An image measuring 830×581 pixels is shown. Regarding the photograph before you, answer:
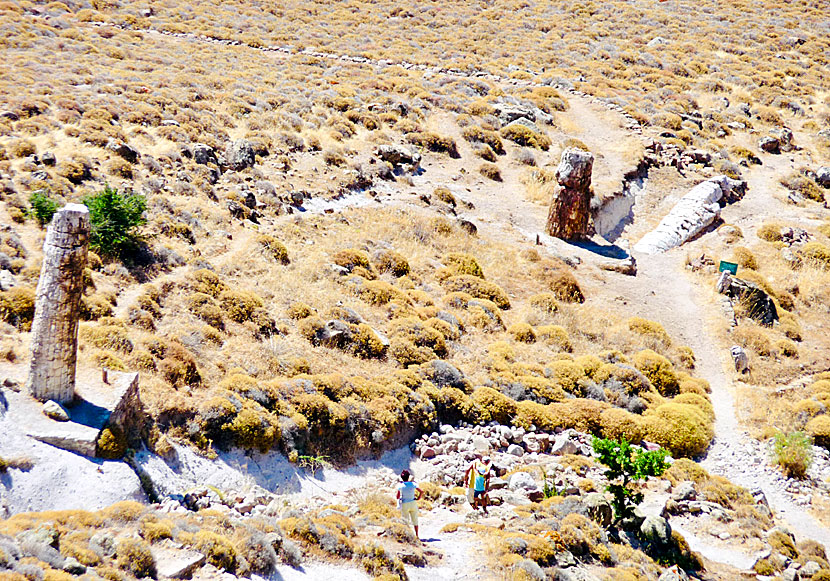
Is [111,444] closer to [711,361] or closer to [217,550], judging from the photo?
[217,550]

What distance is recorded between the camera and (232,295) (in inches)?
915

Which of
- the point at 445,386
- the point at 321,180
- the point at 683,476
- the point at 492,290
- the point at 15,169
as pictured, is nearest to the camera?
the point at 683,476

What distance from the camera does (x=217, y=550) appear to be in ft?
40.1

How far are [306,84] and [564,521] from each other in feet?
123

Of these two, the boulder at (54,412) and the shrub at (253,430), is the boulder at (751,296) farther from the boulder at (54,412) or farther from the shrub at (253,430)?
the boulder at (54,412)

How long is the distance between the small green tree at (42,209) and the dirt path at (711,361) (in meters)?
21.5

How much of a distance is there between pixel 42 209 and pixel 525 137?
2885 centimetres

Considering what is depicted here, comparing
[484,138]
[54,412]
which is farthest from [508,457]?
[484,138]

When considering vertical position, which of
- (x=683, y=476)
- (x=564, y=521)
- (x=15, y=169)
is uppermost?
(x=15, y=169)

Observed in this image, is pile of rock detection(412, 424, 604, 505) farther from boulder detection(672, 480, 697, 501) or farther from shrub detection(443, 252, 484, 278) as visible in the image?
shrub detection(443, 252, 484, 278)

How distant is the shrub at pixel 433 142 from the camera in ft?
139

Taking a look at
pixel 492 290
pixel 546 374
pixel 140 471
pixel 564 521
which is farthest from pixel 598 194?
pixel 140 471

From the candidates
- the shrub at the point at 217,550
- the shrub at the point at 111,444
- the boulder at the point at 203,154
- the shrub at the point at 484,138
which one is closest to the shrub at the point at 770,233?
the shrub at the point at 484,138

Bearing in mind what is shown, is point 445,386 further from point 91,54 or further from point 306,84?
point 91,54
